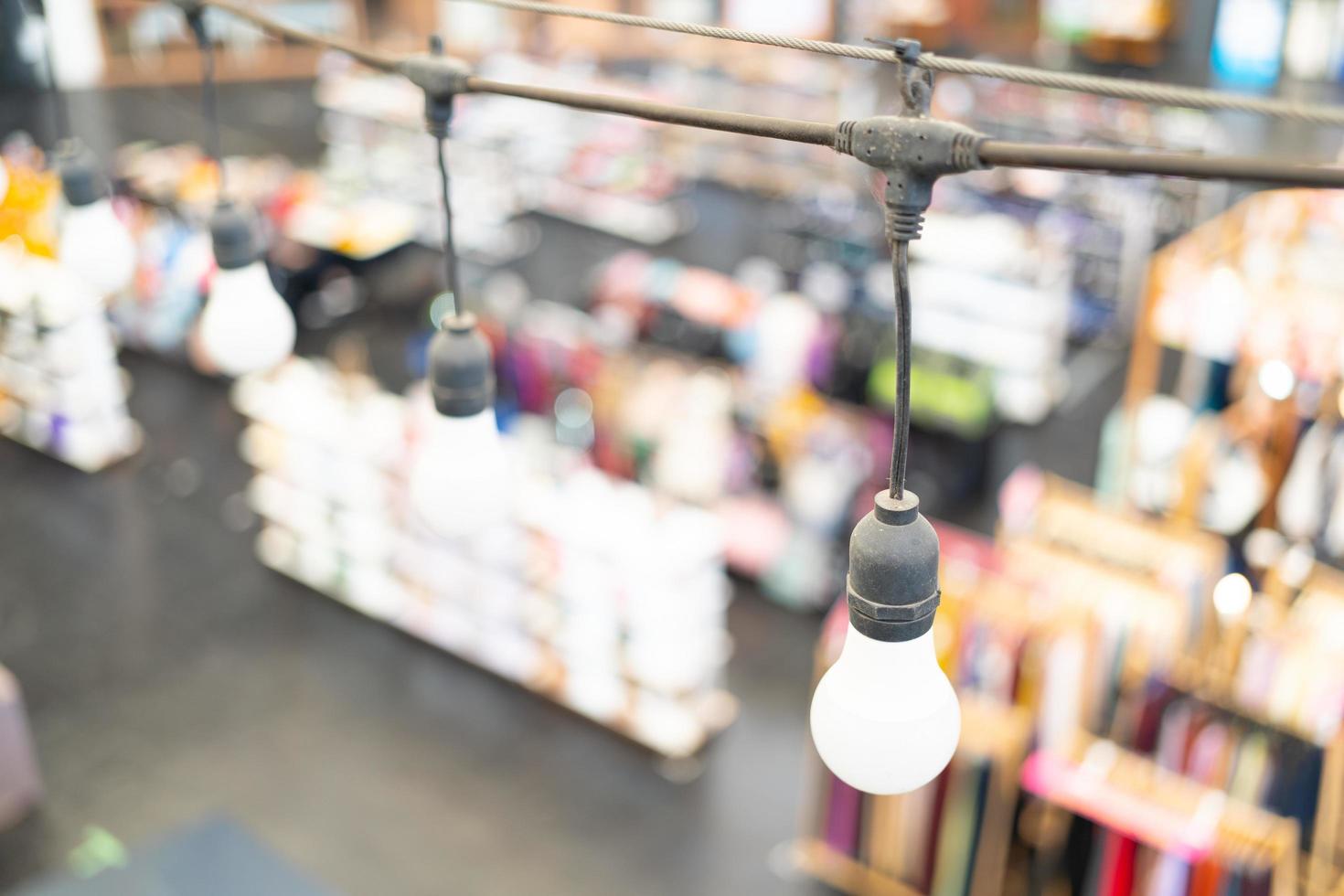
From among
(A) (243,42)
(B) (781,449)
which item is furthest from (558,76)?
(B) (781,449)

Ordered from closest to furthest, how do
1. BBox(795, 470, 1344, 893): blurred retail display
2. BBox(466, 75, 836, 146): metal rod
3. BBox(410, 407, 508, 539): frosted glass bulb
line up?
BBox(466, 75, 836, 146): metal rod
BBox(410, 407, 508, 539): frosted glass bulb
BBox(795, 470, 1344, 893): blurred retail display

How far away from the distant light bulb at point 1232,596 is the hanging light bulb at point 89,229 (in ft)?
14.0

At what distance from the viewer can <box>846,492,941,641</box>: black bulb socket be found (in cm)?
162

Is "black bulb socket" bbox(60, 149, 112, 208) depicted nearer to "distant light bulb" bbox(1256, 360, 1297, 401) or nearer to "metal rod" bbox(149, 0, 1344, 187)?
"metal rod" bbox(149, 0, 1344, 187)

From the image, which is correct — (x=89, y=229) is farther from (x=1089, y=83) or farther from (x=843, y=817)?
(x=843, y=817)

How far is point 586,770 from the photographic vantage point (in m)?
A: 5.84

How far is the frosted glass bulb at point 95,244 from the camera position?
3.05 m

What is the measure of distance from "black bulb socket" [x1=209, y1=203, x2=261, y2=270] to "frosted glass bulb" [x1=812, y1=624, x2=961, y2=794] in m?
1.65

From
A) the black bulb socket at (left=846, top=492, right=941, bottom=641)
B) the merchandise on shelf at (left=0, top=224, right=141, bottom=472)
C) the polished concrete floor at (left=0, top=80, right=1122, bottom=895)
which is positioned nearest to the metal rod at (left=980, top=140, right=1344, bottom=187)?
the black bulb socket at (left=846, top=492, right=941, bottom=641)

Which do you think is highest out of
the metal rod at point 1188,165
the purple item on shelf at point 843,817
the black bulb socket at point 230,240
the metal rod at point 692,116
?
the metal rod at point 1188,165

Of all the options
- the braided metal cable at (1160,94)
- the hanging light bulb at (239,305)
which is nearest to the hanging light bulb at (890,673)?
the braided metal cable at (1160,94)

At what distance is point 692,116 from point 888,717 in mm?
823

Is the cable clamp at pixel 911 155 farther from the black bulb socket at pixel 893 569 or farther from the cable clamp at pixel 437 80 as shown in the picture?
the cable clamp at pixel 437 80

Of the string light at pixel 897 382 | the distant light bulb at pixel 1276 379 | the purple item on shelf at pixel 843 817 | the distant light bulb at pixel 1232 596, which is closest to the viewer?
the string light at pixel 897 382
